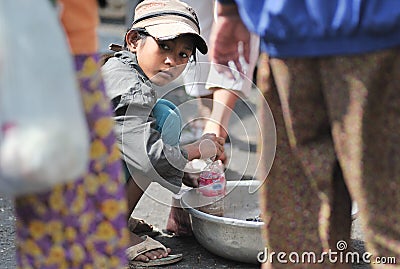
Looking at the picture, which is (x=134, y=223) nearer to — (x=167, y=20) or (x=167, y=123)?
(x=167, y=123)

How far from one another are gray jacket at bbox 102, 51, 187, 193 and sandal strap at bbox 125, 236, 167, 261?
22 centimetres

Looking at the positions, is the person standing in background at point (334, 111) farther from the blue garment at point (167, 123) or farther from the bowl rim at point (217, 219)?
the blue garment at point (167, 123)

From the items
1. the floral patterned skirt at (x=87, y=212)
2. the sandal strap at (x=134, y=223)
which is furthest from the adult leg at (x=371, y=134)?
the sandal strap at (x=134, y=223)

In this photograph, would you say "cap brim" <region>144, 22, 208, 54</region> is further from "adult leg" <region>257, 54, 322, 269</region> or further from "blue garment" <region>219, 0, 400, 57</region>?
"blue garment" <region>219, 0, 400, 57</region>

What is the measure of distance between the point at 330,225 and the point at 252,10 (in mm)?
502

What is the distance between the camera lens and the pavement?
111 inches

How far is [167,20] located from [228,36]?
104 cm

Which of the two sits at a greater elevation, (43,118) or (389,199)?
(43,118)

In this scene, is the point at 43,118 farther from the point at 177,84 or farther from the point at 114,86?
the point at 177,84

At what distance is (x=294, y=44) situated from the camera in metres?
1.67

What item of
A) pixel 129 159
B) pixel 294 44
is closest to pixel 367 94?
pixel 294 44

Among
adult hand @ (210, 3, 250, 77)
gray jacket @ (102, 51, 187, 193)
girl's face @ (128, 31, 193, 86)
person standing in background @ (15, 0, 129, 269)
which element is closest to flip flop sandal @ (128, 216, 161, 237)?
gray jacket @ (102, 51, 187, 193)

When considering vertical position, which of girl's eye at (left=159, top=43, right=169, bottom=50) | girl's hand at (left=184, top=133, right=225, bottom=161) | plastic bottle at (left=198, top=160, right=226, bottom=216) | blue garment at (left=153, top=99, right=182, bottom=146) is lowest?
plastic bottle at (left=198, top=160, right=226, bottom=216)

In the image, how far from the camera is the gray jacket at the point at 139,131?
2.71m
